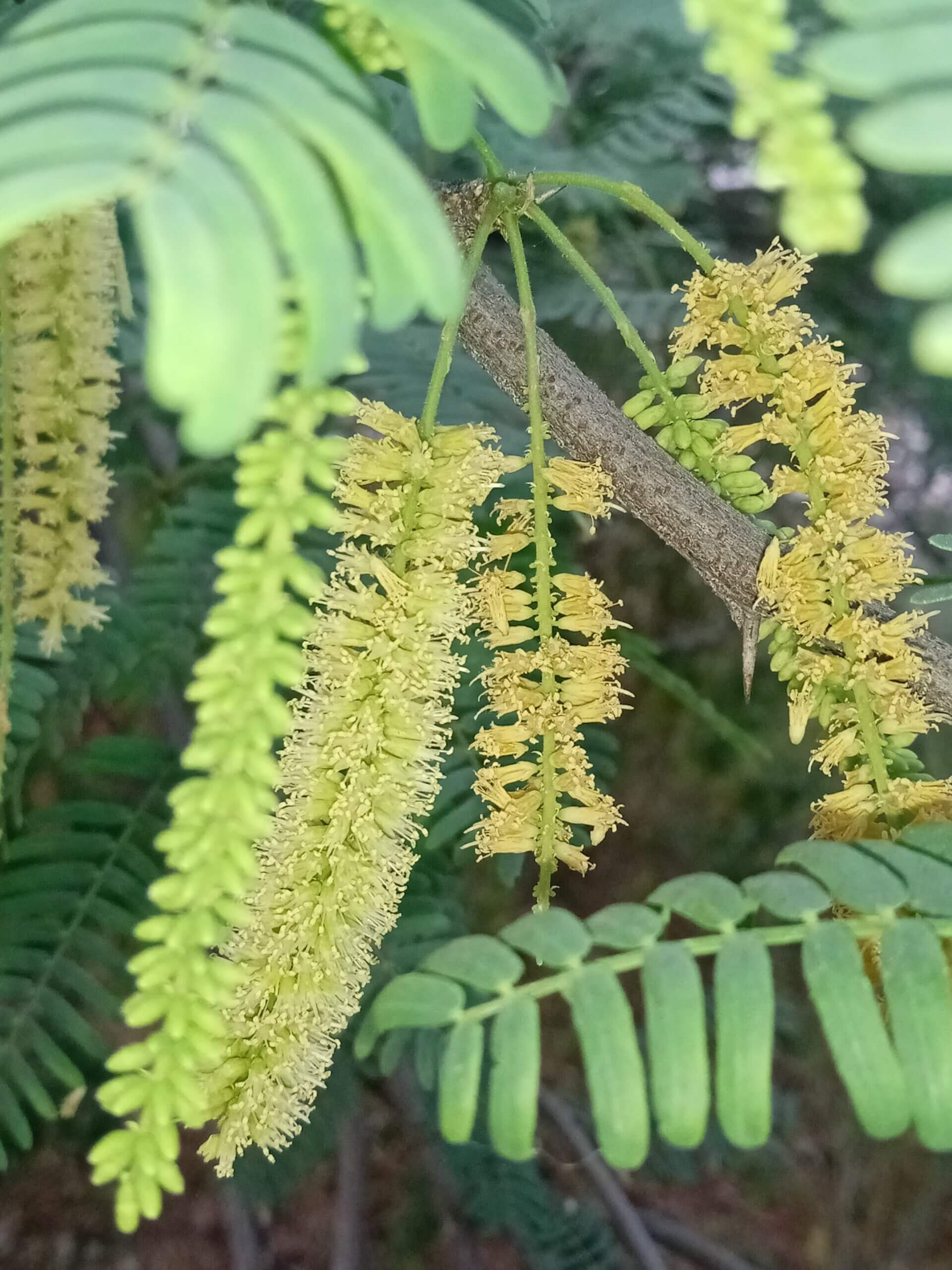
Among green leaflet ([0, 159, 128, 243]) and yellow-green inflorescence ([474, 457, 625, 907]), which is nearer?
green leaflet ([0, 159, 128, 243])

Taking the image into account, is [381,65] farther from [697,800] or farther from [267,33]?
[697,800]

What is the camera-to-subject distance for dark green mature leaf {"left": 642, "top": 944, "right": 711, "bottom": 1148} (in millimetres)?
319

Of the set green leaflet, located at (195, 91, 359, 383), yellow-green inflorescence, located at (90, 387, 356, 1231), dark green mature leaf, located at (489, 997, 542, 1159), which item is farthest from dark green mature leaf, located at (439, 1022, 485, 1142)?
green leaflet, located at (195, 91, 359, 383)

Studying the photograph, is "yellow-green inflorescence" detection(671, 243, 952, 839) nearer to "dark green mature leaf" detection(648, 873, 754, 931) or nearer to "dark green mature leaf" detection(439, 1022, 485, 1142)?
"dark green mature leaf" detection(648, 873, 754, 931)

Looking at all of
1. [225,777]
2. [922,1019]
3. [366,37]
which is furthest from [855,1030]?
[366,37]

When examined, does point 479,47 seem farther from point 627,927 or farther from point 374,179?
point 627,927

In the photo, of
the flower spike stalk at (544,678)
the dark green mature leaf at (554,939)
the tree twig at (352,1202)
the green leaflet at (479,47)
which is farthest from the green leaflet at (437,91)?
Result: the tree twig at (352,1202)

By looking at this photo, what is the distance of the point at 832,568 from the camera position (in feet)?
1.28

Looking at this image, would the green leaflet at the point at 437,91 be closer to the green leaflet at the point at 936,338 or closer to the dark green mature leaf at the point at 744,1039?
the green leaflet at the point at 936,338

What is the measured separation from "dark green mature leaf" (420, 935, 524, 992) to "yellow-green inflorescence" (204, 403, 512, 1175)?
48mm

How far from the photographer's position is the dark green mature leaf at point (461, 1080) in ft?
1.10

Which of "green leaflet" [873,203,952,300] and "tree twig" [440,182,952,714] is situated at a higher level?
"tree twig" [440,182,952,714]

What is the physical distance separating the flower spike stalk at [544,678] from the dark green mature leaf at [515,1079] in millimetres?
81

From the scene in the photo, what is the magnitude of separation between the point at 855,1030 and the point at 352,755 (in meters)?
0.20
